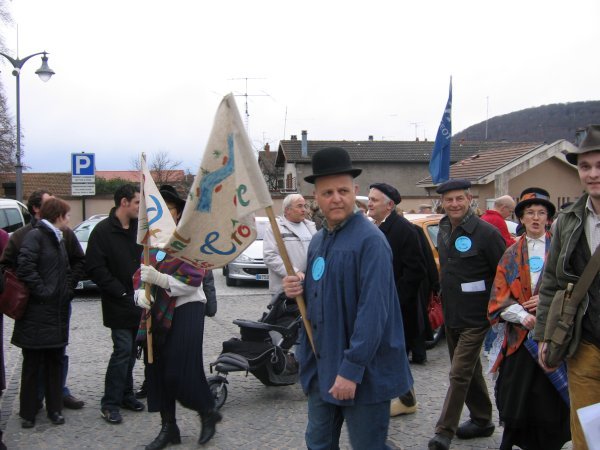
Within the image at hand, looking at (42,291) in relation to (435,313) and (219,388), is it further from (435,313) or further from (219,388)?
(435,313)

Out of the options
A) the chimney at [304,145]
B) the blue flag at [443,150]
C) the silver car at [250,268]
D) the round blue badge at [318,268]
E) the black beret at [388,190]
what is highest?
the chimney at [304,145]

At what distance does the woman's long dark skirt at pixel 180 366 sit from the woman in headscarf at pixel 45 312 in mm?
1008

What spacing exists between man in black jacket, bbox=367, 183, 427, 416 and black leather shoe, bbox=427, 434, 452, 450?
811mm

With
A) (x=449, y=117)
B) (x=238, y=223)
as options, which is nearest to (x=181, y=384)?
(x=238, y=223)

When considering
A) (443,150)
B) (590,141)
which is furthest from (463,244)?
(443,150)

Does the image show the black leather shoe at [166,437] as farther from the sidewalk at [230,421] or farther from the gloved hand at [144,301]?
the gloved hand at [144,301]

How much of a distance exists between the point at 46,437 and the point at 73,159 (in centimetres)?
1198

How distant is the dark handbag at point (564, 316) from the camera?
2.78 meters

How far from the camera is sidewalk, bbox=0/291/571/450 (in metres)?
4.64

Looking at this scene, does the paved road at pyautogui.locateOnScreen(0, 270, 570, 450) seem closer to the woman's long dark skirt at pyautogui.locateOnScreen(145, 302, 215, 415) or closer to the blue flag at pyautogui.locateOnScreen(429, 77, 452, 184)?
the woman's long dark skirt at pyautogui.locateOnScreen(145, 302, 215, 415)

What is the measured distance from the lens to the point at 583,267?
2.88 m

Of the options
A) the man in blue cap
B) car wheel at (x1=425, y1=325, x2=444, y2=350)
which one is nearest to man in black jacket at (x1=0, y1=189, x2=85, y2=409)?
the man in blue cap

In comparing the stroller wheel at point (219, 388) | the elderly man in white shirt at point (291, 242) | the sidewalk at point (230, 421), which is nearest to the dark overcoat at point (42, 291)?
the sidewalk at point (230, 421)

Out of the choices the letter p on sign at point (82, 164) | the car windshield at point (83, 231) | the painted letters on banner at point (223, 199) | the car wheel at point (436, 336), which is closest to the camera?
the painted letters on banner at point (223, 199)
